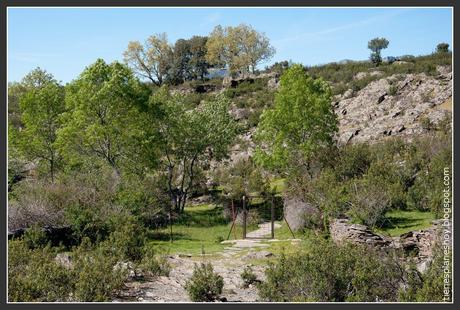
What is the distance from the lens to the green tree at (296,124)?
27.0 meters

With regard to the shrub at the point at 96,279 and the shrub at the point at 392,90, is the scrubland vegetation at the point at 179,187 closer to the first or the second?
the shrub at the point at 96,279

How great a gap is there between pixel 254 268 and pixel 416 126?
24.3 m

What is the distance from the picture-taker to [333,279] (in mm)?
11328

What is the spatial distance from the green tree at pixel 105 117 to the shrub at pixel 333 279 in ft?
55.0

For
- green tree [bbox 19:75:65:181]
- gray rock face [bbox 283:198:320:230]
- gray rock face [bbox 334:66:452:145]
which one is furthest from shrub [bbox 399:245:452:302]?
green tree [bbox 19:75:65:181]

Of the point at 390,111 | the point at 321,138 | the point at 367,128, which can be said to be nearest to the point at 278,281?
the point at 321,138

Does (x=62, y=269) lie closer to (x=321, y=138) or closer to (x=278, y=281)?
(x=278, y=281)

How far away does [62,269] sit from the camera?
11.9 m

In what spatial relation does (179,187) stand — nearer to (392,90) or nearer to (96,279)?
(96,279)

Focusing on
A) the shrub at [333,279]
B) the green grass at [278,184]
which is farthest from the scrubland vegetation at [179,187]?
the green grass at [278,184]

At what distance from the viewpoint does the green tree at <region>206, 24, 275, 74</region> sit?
71.1 m

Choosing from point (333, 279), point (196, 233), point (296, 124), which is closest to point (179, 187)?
point (196, 233)

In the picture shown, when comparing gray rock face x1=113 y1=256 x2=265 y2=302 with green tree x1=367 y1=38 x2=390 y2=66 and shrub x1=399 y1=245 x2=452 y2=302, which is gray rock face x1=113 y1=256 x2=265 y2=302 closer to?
shrub x1=399 y1=245 x2=452 y2=302

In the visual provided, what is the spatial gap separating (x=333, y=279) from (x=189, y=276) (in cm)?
444
